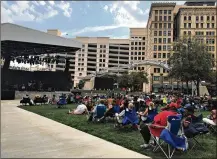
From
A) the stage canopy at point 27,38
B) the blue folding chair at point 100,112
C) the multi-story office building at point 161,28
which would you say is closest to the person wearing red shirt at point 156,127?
the blue folding chair at point 100,112

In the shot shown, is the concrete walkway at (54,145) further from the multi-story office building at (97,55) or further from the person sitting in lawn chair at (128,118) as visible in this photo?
the multi-story office building at (97,55)

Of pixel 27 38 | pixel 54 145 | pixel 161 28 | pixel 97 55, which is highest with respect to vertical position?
pixel 161 28

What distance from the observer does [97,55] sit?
5935 inches

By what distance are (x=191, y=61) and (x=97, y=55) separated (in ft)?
371

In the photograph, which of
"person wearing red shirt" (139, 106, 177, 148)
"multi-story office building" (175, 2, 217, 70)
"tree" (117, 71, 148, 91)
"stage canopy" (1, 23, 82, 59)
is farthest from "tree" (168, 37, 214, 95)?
"multi-story office building" (175, 2, 217, 70)

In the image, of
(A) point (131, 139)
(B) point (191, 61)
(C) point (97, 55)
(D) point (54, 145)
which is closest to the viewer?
(D) point (54, 145)

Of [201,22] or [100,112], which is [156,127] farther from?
[201,22]

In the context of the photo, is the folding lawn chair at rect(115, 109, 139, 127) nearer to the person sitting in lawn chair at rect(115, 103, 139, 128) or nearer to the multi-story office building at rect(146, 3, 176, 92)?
the person sitting in lawn chair at rect(115, 103, 139, 128)

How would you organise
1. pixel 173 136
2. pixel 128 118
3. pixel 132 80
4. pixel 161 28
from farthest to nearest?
pixel 161 28 < pixel 132 80 < pixel 128 118 < pixel 173 136

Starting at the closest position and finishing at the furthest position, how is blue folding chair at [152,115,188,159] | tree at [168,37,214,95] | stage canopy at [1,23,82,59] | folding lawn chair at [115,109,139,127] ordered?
blue folding chair at [152,115,188,159] < folding lawn chair at [115,109,139,127] < stage canopy at [1,23,82,59] < tree at [168,37,214,95]

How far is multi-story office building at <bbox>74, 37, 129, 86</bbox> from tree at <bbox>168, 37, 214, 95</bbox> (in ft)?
348

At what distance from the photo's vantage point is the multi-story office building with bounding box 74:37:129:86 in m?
148

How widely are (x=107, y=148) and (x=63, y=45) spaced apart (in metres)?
32.6

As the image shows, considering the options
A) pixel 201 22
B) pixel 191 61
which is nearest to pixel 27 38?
pixel 191 61
